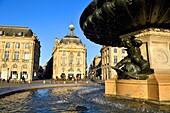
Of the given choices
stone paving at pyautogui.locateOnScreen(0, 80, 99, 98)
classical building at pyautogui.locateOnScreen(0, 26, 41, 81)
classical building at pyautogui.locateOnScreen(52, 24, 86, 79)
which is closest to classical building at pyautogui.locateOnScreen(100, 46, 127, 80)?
classical building at pyautogui.locateOnScreen(52, 24, 86, 79)

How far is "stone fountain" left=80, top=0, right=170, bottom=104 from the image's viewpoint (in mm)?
6035

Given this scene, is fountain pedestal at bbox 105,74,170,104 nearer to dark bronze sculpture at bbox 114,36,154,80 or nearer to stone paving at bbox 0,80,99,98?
dark bronze sculpture at bbox 114,36,154,80

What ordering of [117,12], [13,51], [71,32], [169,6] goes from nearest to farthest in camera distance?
[169,6] → [117,12] → [13,51] → [71,32]

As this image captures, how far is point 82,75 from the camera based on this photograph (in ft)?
218

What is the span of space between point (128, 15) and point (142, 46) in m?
1.69

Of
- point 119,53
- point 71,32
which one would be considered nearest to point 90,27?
point 119,53

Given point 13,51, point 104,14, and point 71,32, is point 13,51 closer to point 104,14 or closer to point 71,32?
point 71,32

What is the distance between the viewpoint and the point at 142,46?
738cm

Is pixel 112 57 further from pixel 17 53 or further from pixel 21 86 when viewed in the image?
pixel 21 86

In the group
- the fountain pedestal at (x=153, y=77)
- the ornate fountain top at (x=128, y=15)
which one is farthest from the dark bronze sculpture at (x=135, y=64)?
the ornate fountain top at (x=128, y=15)

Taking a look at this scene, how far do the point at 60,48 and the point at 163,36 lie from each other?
62.5m

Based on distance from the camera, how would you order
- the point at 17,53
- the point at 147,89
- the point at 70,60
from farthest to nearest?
the point at 70,60 < the point at 17,53 < the point at 147,89

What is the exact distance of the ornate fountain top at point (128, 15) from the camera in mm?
6258

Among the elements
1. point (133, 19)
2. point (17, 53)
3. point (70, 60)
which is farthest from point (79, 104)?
point (70, 60)
